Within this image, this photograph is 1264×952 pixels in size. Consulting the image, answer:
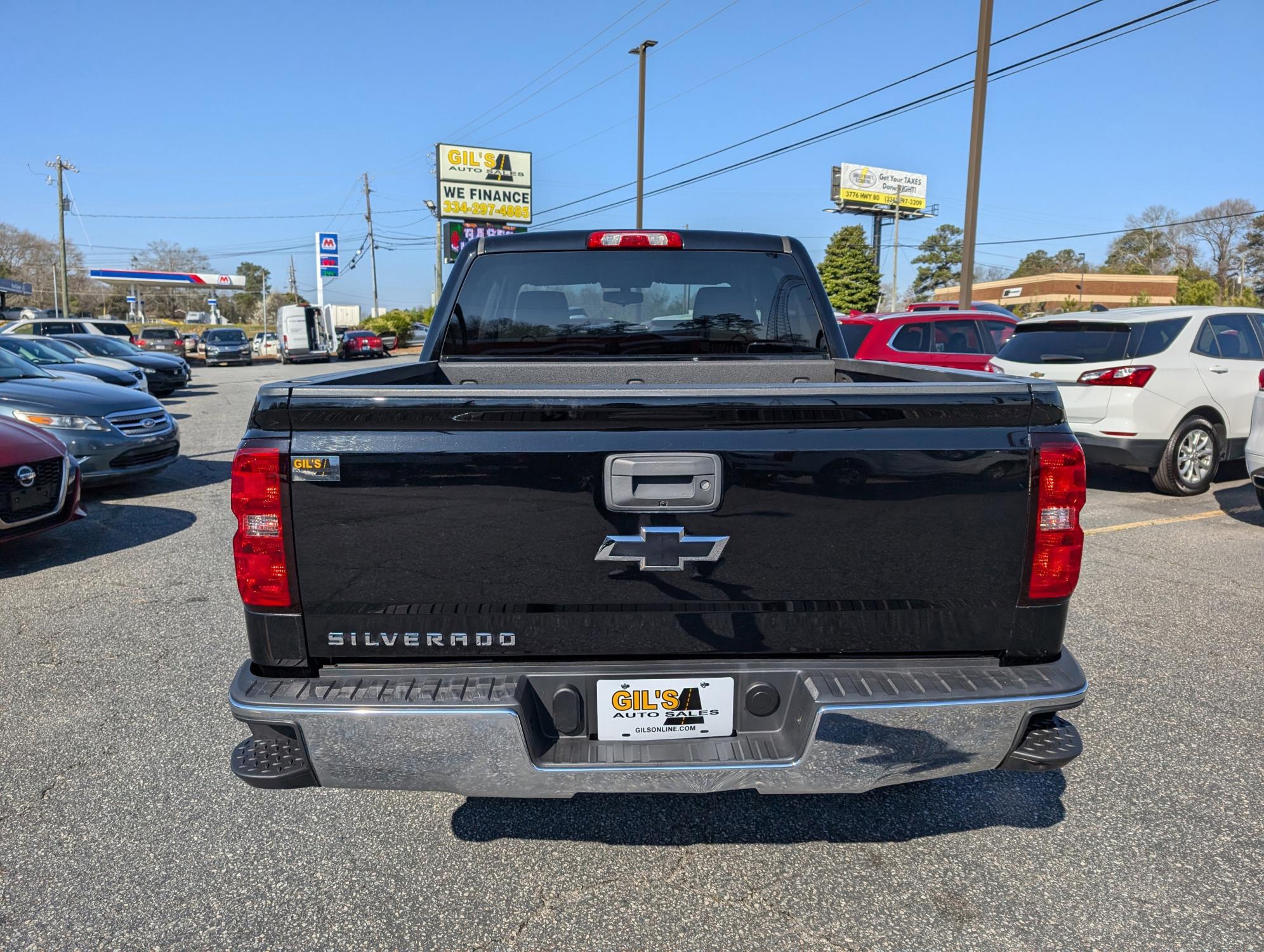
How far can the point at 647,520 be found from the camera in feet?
7.04

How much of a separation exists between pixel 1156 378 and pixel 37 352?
16.9 m

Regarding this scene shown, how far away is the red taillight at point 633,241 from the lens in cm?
390

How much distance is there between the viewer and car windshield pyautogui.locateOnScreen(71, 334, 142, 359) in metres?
20.0

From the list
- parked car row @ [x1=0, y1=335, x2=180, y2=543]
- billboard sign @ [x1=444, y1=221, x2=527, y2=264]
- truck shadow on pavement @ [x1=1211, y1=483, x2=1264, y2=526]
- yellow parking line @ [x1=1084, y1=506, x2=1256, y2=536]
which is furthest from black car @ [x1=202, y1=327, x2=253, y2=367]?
yellow parking line @ [x1=1084, y1=506, x2=1256, y2=536]

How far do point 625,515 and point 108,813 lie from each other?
2.25 metres

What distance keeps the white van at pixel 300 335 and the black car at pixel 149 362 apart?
2316 cm

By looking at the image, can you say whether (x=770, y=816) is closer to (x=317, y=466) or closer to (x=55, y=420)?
(x=317, y=466)

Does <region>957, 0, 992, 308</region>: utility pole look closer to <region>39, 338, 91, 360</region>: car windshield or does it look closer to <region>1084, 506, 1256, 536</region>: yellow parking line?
<region>1084, 506, 1256, 536</region>: yellow parking line

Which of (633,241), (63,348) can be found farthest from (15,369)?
(63,348)

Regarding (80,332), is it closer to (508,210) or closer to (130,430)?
(130,430)

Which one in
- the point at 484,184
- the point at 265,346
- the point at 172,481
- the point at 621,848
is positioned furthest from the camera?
the point at 484,184

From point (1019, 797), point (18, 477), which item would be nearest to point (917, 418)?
point (1019, 797)

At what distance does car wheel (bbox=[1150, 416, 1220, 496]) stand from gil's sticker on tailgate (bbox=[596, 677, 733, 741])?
7.76 metres

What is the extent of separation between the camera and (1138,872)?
105 inches
